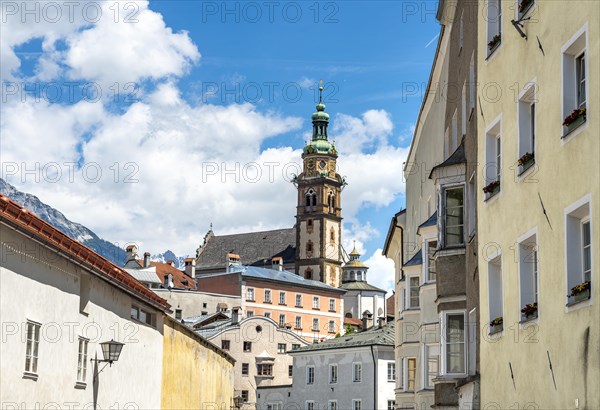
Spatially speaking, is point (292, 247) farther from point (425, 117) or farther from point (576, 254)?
point (576, 254)

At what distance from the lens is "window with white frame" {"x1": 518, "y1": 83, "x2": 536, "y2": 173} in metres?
16.4

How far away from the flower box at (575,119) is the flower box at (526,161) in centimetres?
190

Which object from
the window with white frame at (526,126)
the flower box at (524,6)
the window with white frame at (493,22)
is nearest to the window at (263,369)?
the window with white frame at (493,22)

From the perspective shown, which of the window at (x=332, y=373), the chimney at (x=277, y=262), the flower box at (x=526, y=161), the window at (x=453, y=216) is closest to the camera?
A: the flower box at (x=526, y=161)

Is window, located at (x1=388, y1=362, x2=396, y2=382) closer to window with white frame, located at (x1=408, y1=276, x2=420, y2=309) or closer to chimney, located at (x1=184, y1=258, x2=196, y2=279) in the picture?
window with white frame, located at (x1=408, y1=276, x2=420, y2=309)

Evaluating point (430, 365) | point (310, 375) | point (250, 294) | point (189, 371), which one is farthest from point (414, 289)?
point (250, 294)

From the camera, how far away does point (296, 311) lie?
13875cm

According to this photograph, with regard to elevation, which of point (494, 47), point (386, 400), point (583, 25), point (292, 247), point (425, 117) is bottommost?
point (386, 400)

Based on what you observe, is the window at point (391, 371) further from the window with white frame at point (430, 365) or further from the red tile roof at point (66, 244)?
the red tile roof at point (66, 244)

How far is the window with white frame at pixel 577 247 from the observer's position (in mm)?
13688

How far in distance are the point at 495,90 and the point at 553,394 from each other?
20.3 feet

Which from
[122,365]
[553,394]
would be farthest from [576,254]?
[122,365]

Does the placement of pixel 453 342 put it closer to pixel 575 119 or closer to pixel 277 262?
pixel 575 119

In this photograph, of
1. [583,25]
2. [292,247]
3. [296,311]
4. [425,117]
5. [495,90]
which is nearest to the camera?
[583,25]
